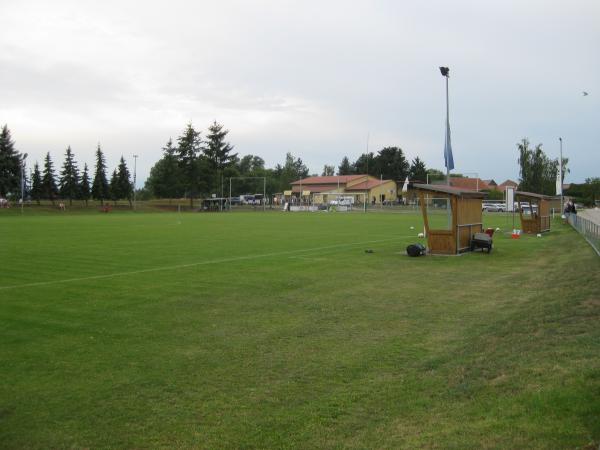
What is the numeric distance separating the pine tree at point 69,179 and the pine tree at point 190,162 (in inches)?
733

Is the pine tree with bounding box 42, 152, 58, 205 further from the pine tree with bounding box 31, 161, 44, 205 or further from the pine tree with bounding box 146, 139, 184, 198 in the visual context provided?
the pine tree with bounding box 146, 139, 184, 198

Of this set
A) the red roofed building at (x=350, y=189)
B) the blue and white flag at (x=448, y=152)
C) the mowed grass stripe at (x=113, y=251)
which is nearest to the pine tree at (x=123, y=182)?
the red roofed building at (x=350, y=189)

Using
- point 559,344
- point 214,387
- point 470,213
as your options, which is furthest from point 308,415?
point 470,213

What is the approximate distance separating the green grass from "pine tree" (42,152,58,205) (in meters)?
83.8

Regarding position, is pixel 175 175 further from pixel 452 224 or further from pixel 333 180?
pixel 452 224

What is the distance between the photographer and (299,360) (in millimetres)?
7793

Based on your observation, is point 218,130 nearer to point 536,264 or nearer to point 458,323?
point 536,264

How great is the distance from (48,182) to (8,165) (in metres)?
10.3

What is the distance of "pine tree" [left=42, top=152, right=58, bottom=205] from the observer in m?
92.8

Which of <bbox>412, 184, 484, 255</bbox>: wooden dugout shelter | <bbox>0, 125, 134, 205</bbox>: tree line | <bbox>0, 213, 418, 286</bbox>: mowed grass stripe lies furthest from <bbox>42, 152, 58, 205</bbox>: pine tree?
<bbox>412, 184, 484, 255</bbox>: wooden dugout shelter

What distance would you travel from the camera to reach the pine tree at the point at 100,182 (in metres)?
98.2

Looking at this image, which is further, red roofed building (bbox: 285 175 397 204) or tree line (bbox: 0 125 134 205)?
red roofed building (bbox: 285 175 397 204)

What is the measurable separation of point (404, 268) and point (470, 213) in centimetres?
720

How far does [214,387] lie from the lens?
22.1 feet
